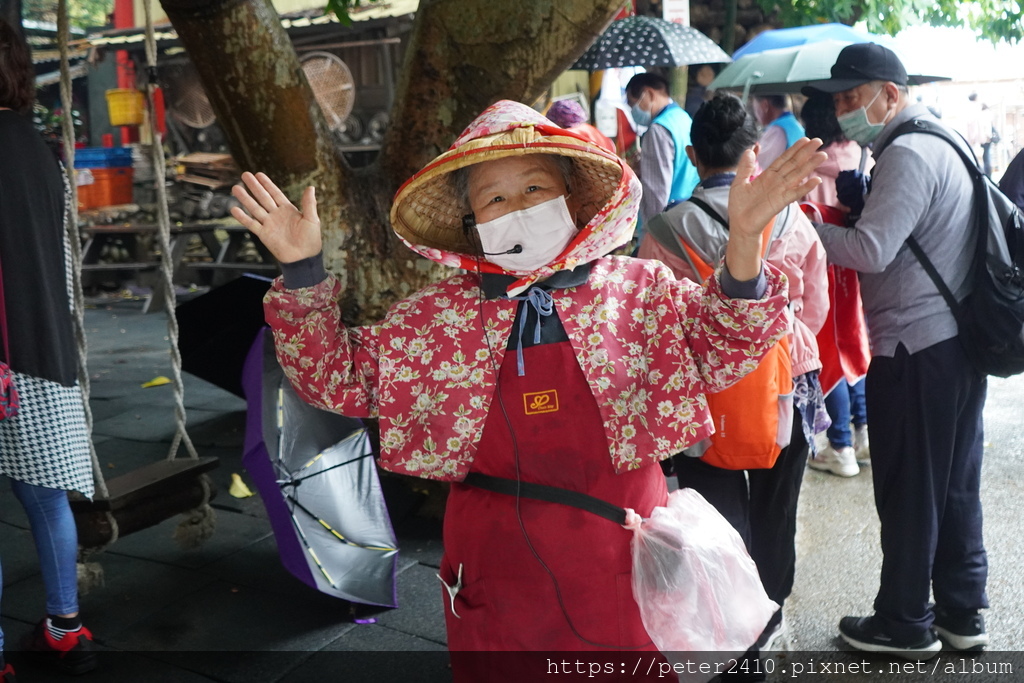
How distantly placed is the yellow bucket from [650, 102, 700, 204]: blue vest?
35.6 feet

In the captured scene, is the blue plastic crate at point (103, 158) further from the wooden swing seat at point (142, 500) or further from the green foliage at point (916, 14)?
the wooden swing seat at point (142, 500)

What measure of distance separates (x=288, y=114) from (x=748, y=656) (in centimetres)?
273

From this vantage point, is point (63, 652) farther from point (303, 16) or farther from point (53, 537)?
point (303, 16)

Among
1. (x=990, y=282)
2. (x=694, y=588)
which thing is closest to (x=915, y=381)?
(x=990, y=282)

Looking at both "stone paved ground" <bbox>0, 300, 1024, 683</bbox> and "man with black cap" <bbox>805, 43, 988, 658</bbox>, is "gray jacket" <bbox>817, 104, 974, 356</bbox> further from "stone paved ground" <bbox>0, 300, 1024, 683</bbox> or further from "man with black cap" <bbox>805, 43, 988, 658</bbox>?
"stone paved ground" <bbox>0, 300, 1024, 683</bbox>

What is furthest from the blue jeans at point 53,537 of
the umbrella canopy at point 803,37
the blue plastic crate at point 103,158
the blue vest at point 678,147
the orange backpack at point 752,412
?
the blue plastic crate at point 103,158

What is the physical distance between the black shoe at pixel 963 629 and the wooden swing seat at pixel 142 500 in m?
2.93

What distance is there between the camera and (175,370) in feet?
11.3

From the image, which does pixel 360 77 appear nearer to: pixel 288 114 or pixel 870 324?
pixel 288 114

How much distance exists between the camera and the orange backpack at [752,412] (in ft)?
8.98

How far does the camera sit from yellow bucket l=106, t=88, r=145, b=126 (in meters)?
13.9

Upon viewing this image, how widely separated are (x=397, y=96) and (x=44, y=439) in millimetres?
1976

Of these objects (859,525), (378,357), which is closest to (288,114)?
(378,357)

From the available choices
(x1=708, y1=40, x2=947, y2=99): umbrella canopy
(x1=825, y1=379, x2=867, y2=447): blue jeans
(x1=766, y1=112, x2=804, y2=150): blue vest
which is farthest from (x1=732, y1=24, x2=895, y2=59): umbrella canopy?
(x1=825, y1=379, x2=867, y2=447): blue jeans
